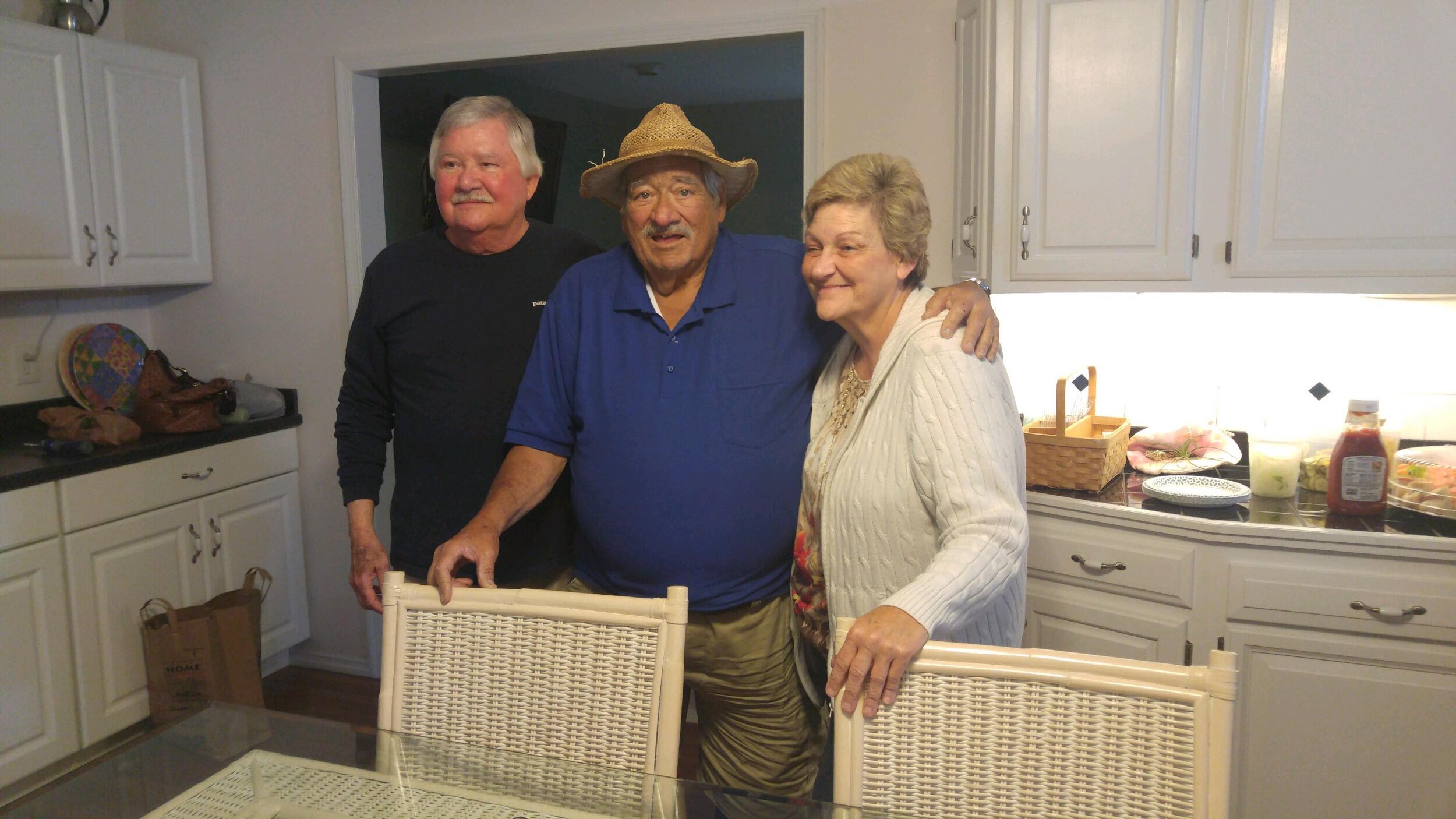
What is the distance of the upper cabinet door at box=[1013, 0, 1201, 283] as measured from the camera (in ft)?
7.47

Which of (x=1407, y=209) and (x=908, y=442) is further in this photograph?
(x=1407, y=209)

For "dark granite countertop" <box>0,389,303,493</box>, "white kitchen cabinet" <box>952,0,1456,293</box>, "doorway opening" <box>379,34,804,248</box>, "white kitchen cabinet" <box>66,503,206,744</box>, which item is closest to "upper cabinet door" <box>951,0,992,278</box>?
"white kitchen cabinet" <box>952,0,1456,293</box>

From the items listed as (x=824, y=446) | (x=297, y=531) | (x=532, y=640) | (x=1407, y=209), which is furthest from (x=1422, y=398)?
(x=297, y=531)

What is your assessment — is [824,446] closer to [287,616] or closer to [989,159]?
[989,159]

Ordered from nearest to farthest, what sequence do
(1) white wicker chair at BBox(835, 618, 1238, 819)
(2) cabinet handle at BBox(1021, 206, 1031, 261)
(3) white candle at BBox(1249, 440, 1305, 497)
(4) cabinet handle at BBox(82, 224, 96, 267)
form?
1. (1) white wicker chair at BBox(835, 618, 1238, 819)
2. (3) white candle at BBox(1249, 440, 1305, 497)
3. (2) cabinet handle at BBox(1021, 206, 1031, 261)
4. (4) cabinet handle at BBox(82, 224, 96, 267)

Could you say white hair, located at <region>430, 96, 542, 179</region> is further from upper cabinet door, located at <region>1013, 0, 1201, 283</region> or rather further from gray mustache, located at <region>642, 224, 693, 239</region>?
upper cabinet door, located at <region>1013, 0, 1201, 283</region>

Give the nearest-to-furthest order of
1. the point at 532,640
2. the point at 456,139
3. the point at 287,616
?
1. the point at 532,640
2. the point at 456,139
3. the point at 287,616

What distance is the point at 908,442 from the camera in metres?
1.45

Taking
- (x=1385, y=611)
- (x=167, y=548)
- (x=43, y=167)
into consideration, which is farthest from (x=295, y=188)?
(x=1385, y=611)

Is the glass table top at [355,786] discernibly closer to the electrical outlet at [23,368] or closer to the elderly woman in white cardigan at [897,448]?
the elderly woman in white cardigan at [897,448]

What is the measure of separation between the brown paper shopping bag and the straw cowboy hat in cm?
194

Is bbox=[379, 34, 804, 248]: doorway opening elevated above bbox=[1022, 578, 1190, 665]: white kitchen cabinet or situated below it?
above

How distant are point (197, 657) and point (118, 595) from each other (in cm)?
29

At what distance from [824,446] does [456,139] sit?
3.22ft
